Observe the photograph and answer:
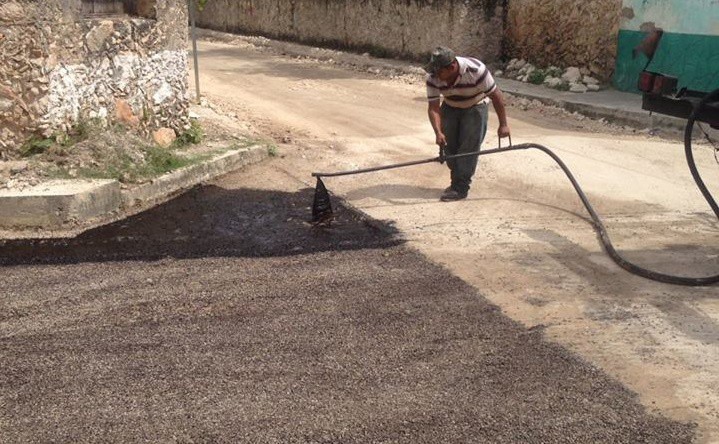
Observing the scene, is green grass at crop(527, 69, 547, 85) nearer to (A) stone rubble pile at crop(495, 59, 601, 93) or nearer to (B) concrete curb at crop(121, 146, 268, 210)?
(A) stone rubble pile at crop(495, 59, 601, 93)

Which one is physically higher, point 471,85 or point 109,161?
point 471,85

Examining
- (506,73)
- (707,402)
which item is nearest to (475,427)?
(707,402)

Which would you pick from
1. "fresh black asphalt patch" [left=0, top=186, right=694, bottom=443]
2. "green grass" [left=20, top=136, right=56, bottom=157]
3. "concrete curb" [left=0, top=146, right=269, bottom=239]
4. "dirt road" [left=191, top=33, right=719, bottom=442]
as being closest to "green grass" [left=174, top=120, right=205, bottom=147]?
"dirt road" [left=191, top=33, right=719, bottom=442]

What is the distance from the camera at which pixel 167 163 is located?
7141 millimetres

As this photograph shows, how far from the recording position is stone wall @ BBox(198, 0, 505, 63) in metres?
15.0

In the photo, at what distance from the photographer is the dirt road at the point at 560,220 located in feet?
13.1

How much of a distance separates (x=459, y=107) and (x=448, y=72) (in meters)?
0.54

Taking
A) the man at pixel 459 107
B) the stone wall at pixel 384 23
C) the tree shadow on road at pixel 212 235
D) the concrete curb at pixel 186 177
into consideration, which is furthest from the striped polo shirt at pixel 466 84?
the stone wall at pixel 384 23

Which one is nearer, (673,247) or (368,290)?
(368,290)

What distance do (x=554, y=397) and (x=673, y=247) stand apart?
102 inches

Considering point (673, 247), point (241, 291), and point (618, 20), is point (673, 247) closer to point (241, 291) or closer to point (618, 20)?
point (241, 291)

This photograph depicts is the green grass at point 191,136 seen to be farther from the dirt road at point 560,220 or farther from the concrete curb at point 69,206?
the concrete curb at point 69,206

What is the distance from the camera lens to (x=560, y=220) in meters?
6.17

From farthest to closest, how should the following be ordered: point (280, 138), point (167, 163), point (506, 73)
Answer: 1. point (506, 73)
2. point (280, 138)
3. point (167, 163)
